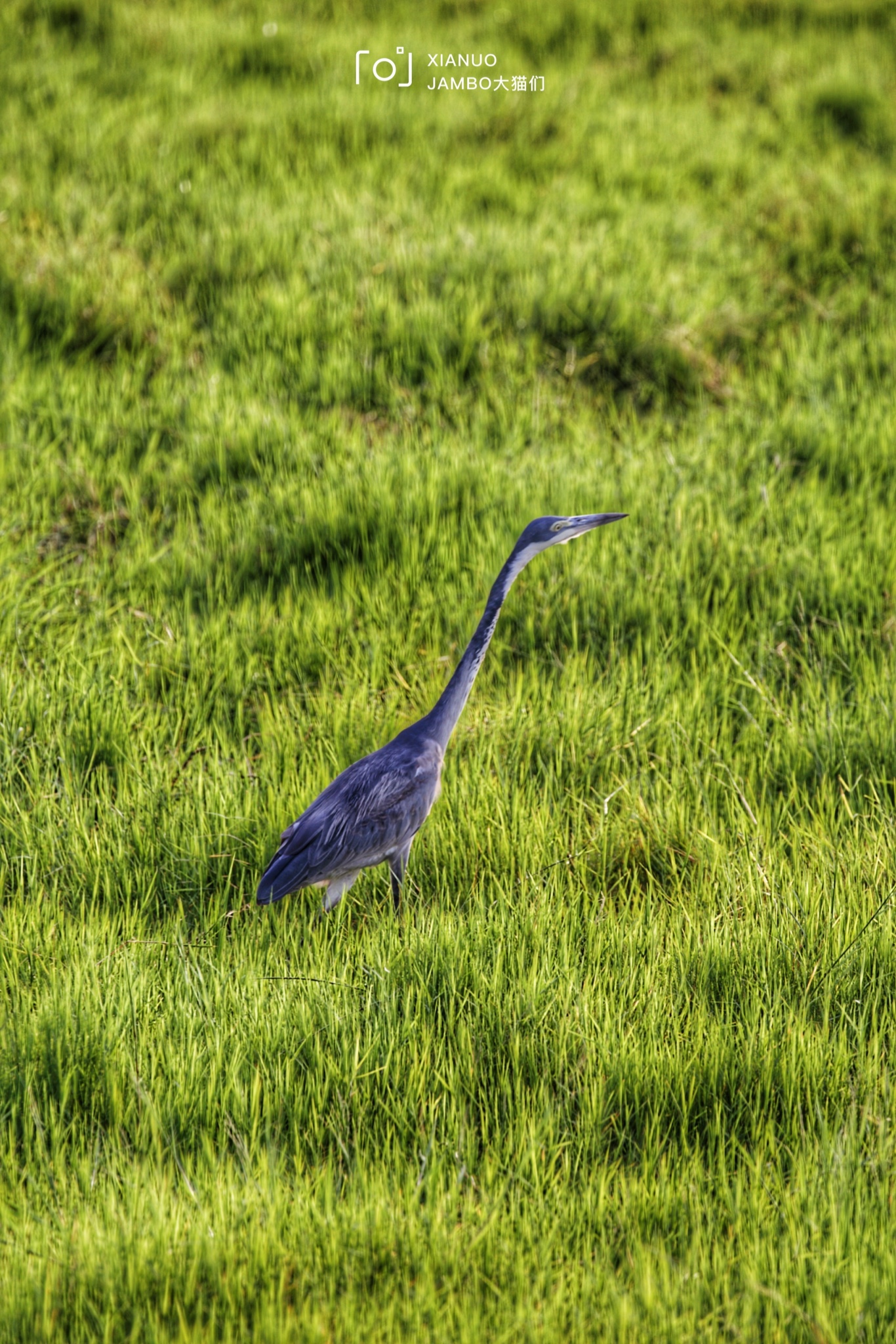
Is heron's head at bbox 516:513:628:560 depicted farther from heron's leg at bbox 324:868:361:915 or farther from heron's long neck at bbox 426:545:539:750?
heron's leg at bbox 324:868:361:915

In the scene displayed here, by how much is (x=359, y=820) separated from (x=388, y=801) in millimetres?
118

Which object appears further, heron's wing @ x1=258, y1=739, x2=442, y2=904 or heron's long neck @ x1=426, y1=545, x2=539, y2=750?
heron's long neck @ x1=426, y1=545, x2=539, y2=750

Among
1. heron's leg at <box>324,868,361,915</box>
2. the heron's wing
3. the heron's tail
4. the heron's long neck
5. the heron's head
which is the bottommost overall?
heron's leg at <box>324,868,361,915</box>

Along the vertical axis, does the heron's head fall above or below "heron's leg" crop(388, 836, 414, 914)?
above

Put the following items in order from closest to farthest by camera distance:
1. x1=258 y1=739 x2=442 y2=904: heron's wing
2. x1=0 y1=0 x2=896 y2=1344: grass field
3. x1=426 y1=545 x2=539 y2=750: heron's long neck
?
x1=0 y1=0 x2=896 y2=1344: grass field < x1=258 y1=739 x2=442 y2=904: heron's wing < x1=426 y1=545 x2=539 y2=750: heron's long neck

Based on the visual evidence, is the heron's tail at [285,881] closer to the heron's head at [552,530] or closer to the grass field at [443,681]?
the grass field at [443,681]

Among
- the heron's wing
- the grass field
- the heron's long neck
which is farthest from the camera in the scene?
the heron's long neck

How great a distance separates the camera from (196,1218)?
215cm

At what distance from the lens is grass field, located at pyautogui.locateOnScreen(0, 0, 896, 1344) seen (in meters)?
2.18

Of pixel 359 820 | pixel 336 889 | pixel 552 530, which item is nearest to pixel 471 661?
pixel 552 530

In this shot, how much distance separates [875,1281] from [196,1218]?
1.37 metres

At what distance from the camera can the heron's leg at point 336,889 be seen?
307 centimetres

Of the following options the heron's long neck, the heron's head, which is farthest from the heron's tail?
the heron's head

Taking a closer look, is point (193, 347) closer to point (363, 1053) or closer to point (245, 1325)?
point (363, 1053)
